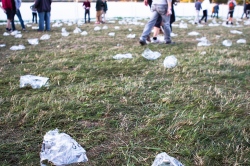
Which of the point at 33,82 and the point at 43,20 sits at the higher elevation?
the point at 43,20

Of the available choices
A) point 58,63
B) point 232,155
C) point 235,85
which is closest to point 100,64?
point 58,63

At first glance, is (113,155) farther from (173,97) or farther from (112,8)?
(112,8)

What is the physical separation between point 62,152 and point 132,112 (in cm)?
81

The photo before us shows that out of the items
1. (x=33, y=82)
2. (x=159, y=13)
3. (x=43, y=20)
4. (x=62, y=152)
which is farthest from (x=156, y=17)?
(x=43, y=20)

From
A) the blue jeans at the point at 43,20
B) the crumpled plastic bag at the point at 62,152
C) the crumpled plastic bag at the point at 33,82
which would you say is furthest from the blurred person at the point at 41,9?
the crumpled plastic bag at the point at 62,152

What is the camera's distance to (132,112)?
2008 mm

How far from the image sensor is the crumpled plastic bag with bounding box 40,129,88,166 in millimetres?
1310

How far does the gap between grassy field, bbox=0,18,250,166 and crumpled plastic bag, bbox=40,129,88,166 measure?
0.24ft

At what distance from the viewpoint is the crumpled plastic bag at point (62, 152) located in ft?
4.30

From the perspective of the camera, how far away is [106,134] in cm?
166

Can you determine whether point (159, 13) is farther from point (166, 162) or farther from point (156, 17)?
point (166, 162)

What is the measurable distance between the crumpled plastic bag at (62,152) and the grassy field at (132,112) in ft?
0.24

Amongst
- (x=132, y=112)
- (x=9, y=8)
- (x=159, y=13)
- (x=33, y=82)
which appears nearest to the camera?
(x=132, y=112)

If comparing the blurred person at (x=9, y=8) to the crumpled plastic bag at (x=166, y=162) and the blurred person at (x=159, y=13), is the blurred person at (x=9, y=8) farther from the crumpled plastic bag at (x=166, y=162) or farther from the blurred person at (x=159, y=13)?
the crumpled plastic bag at (x=166, y=162)
